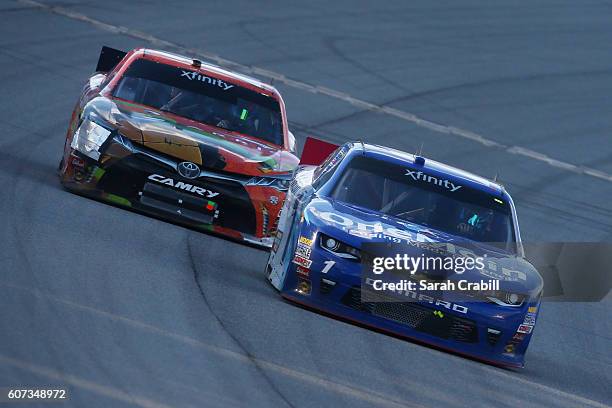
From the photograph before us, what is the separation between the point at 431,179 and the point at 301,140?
27.9 feet

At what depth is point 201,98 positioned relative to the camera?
1416 cm

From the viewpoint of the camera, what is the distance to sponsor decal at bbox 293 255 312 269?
1060cm

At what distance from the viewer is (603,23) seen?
1457 inches

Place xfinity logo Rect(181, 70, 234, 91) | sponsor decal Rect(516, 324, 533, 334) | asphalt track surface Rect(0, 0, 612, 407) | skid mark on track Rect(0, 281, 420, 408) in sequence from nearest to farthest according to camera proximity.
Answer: asphalt track surface Rect(0, 0, 612, 407) → skid mark on track Rect(0, 281, 420, 408) → sponsor decal Rect(516, 324, 533, 334) → xfinity logo Rect(181, 70, 234, 91)

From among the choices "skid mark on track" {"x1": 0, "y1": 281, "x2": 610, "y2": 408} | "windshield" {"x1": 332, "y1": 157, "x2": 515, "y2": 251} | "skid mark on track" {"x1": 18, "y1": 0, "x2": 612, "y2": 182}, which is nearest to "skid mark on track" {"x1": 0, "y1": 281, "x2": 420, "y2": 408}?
"skid mark on track" {"x1": 0, "y1": 281, "x2": 610, "y2": 408}

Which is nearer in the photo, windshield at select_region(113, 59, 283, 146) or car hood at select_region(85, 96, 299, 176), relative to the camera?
car hood at select_region(85, 96, 299, 176)

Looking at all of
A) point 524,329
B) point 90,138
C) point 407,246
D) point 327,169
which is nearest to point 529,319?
point 524,329

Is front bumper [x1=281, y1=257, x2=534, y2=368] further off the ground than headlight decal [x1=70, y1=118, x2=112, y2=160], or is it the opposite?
front bumper [x1=281, y1=257, x2=534, y2=368]

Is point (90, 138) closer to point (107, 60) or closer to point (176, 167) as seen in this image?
point (176, 167)

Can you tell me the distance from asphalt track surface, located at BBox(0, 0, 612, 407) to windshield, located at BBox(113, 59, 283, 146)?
1.19 meters

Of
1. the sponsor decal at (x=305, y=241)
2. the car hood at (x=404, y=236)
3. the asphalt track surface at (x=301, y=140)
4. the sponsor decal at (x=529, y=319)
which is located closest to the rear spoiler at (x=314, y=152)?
the asphalt track surface at (x=301, y=140)

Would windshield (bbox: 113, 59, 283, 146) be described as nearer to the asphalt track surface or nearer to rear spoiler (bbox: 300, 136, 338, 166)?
rear spoiler (bbox: 300, 136, 338, 166)

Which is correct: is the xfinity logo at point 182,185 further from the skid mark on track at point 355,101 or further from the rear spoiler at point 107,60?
the skid mark on track at point 355,101

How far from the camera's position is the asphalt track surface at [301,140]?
8.64 m
